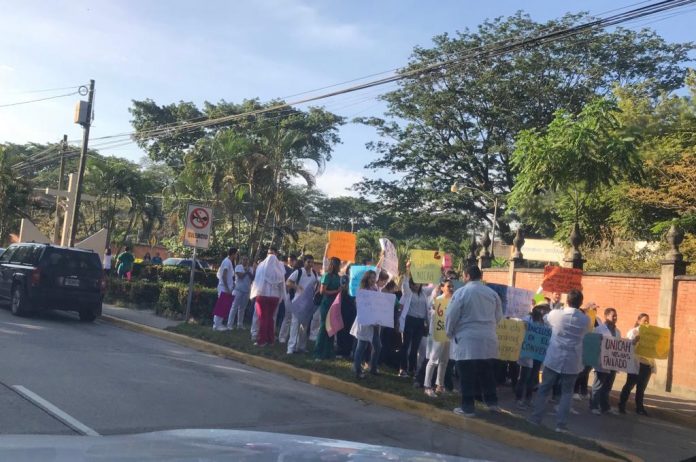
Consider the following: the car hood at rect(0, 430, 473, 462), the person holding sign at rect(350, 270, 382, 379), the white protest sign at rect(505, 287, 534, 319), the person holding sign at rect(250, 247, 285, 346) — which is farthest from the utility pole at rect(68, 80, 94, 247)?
the car hood at rect(0, 430, 473, 462)

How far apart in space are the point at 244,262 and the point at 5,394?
285 inches

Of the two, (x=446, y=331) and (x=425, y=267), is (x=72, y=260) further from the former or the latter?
(x=446, y=331)

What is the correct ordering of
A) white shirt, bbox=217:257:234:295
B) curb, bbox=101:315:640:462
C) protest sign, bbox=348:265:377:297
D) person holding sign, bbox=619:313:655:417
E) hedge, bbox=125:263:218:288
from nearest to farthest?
1. curb, bbox=101:315:640:462
2. person holding sign, bbox=619:313:655:417
3. protest sign, bbox=348:265:377:297
4. white shirt, bbox=217:257:234:295
5. hedge, bbox=125:263:218:288

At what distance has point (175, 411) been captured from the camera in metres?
7.47

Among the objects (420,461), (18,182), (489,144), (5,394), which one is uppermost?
(489,144)

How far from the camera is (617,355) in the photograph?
10.1 m

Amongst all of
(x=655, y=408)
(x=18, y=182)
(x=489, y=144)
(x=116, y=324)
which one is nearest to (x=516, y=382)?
(x=655, y=408)

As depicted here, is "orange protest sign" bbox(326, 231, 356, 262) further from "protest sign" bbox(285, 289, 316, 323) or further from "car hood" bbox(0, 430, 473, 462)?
"car hood" bbox(0, 430, 473, 462)

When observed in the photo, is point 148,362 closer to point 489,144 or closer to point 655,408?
point 655,408

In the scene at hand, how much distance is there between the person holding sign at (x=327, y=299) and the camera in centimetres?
1129

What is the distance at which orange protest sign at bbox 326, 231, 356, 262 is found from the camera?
Answer: 1358cm

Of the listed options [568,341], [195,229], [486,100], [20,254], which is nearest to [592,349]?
[568,341]

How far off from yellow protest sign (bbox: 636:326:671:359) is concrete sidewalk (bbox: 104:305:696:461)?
3.28 ft

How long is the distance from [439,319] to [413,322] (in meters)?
1.03
